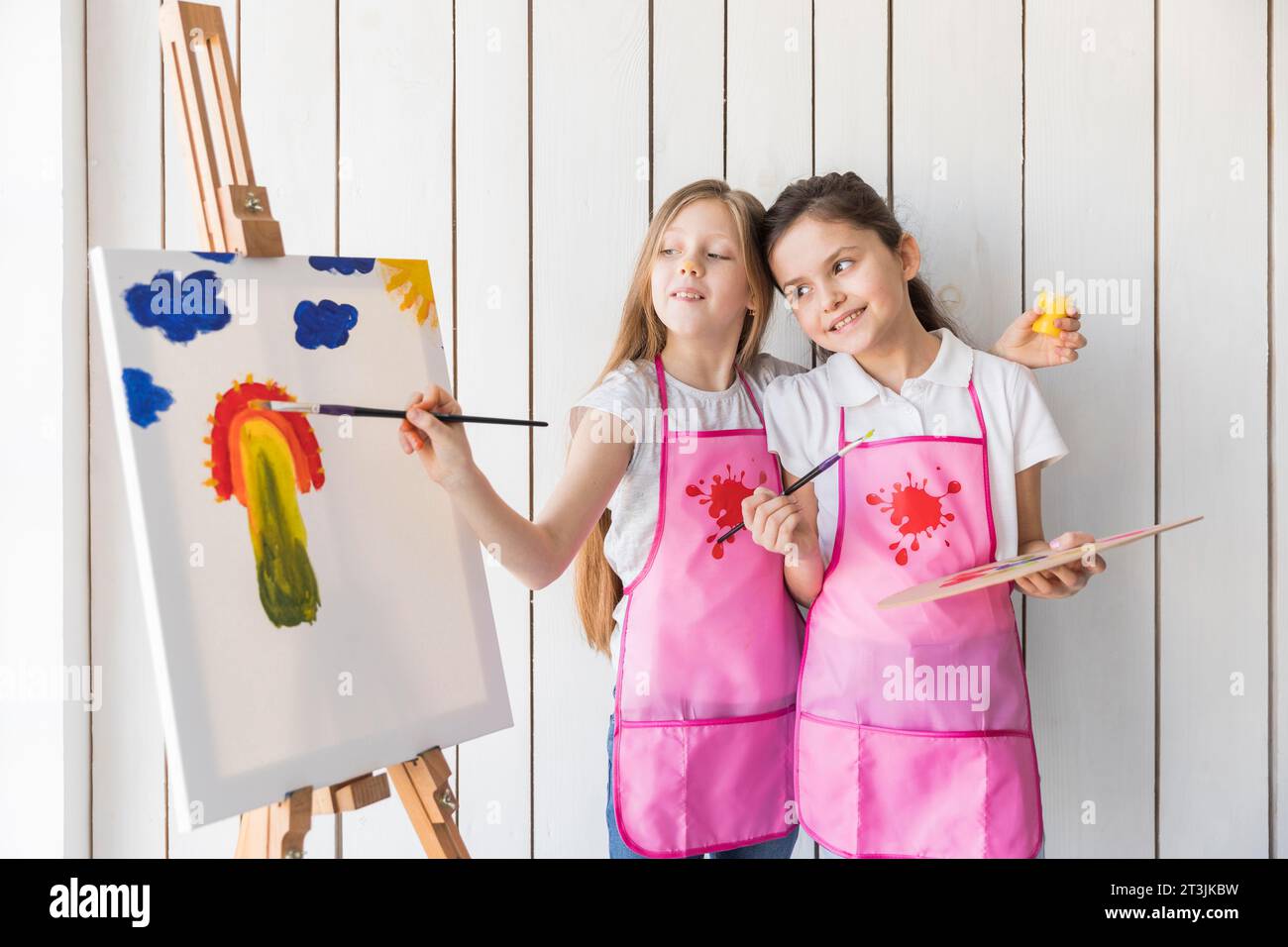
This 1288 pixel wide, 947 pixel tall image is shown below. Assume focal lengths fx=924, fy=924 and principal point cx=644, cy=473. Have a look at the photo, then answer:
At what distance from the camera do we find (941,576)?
43.5 inches

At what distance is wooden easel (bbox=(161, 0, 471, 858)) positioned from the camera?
3.31ft

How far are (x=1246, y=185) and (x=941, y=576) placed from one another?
784 mm

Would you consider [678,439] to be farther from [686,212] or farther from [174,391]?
[174,391]

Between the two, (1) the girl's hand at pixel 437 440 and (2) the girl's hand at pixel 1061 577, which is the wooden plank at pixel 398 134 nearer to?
(1) the girl's hand at pixel 437 440

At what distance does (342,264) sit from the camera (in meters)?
→ 1.06

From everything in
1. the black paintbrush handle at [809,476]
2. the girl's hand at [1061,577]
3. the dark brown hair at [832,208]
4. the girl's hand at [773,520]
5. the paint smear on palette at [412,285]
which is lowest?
the girl's hand at [1061,577]

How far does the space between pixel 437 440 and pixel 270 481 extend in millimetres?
Answer: 180

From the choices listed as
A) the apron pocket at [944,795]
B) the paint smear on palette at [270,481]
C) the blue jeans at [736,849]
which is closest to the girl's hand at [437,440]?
the paint smear on palette at [270,481]

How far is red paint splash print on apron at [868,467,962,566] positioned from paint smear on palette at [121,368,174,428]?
82 centimetres

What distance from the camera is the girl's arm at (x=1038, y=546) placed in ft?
3.51

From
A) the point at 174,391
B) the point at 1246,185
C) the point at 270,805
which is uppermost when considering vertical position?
the point at 1246,185

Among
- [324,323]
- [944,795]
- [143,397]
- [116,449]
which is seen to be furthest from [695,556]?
[116,449]

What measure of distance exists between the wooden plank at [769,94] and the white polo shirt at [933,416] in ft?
1.10

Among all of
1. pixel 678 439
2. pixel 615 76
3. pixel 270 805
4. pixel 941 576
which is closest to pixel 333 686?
pixel 270 805
